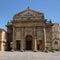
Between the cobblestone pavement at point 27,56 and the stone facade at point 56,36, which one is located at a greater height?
the stone facade at point 56,36

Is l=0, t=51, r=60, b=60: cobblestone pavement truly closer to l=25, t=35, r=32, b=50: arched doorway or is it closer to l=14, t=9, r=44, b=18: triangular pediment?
l=25, t=35, r=32, b=50: arched doorway

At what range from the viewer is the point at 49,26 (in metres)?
44.6

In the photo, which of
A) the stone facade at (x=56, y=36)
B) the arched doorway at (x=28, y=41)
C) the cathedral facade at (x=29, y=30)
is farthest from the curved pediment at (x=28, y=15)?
the stone facade at (x=56, y=36)

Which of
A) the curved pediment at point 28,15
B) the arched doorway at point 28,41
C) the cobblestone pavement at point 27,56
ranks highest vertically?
the curved pediment at point 28,15

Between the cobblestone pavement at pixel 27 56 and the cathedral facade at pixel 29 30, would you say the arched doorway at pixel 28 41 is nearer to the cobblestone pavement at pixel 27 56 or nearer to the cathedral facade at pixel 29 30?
the cathedral facade at pixel 29 30

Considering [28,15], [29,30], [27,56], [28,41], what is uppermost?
[28,15]

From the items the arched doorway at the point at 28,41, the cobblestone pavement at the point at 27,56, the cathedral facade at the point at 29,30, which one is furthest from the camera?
the arched doorway at the point at 28,41

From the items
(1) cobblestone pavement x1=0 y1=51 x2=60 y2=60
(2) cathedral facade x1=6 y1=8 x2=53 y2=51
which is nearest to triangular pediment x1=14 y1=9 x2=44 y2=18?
(2) cathedral facade x1=6 y1=8 x2=53 y2=51

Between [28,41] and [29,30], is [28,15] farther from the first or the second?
[28,41]

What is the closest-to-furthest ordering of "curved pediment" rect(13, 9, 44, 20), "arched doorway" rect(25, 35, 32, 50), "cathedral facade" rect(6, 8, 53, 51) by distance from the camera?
"cathedral facade" rect(6, 8, 53, 51)
"curved pediment" rect(13, 9, 44, 20)
"arched doorway" rect(25, 35, 32, 50)

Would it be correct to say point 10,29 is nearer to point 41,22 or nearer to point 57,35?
point 41,22

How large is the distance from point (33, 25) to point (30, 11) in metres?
4.47

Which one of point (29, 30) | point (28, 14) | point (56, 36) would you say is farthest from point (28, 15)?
point (56, 36)

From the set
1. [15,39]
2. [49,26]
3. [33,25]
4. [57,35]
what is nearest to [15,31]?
[15,39]
